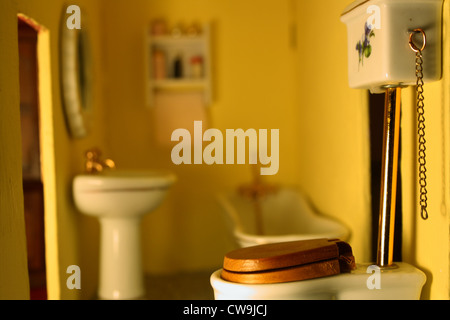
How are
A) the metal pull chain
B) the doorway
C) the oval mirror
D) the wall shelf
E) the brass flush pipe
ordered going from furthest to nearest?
the wall shelf, the doorway, the oval mirror, the brass flush pipe, the metal pull chain

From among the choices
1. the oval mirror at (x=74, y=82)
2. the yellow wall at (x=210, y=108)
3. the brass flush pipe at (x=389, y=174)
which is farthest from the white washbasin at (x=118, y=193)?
the brass flush pipe at (x=389, y=174)

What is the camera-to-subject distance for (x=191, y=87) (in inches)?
116

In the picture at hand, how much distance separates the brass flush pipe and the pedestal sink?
1.09 metres

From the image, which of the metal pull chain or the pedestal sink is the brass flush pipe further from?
the pedestal sink

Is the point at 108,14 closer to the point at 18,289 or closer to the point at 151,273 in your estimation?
the point at 151,273

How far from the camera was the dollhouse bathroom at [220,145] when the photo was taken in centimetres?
137

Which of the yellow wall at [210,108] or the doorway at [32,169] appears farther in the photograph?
the yellow wall at [210,108]

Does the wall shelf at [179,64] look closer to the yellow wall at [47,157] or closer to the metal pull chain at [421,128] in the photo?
the yellow wall at [47,157]

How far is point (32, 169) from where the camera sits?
2.51 meters

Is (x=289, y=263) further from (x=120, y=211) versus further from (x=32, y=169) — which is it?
(x=32, y=169)

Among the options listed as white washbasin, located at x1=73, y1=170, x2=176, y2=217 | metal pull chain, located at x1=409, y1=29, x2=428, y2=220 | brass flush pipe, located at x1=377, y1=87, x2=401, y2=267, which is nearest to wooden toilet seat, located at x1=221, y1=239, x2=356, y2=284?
brass flush pipe, located at x1=377, y1=87, x2=401, y2=267

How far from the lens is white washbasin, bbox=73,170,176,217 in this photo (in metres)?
2.11

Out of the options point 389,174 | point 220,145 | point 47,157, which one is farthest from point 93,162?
point 389,174

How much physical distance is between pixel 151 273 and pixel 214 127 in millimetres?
995
